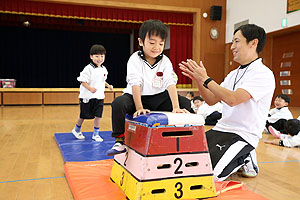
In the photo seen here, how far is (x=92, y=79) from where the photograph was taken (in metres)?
3.39

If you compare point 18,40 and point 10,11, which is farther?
point 18,40

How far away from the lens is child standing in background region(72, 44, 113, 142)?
3.31m

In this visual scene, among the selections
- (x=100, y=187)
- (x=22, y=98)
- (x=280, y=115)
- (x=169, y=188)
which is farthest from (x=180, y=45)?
(x=169, y=188)

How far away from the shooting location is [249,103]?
2002 millimetres

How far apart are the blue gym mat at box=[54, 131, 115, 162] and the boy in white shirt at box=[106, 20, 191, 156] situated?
2.29ft

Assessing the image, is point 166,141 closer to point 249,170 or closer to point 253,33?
point 249,170

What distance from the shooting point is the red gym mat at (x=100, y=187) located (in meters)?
1.57

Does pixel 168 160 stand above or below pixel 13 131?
above

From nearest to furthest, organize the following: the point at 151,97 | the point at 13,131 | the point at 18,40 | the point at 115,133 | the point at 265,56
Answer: the point at 115,133
the point at 151,97
the point at 13,131
the point at 265,56
the point at 18,40

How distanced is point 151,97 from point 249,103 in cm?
68

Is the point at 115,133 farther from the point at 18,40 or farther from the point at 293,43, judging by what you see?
the point at 18,40

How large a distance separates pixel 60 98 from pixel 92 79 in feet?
18.0

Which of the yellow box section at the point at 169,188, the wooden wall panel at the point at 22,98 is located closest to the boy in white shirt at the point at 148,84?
the yellow box section at the point at 169,188

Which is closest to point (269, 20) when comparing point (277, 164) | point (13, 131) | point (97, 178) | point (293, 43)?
point (293, 43)
